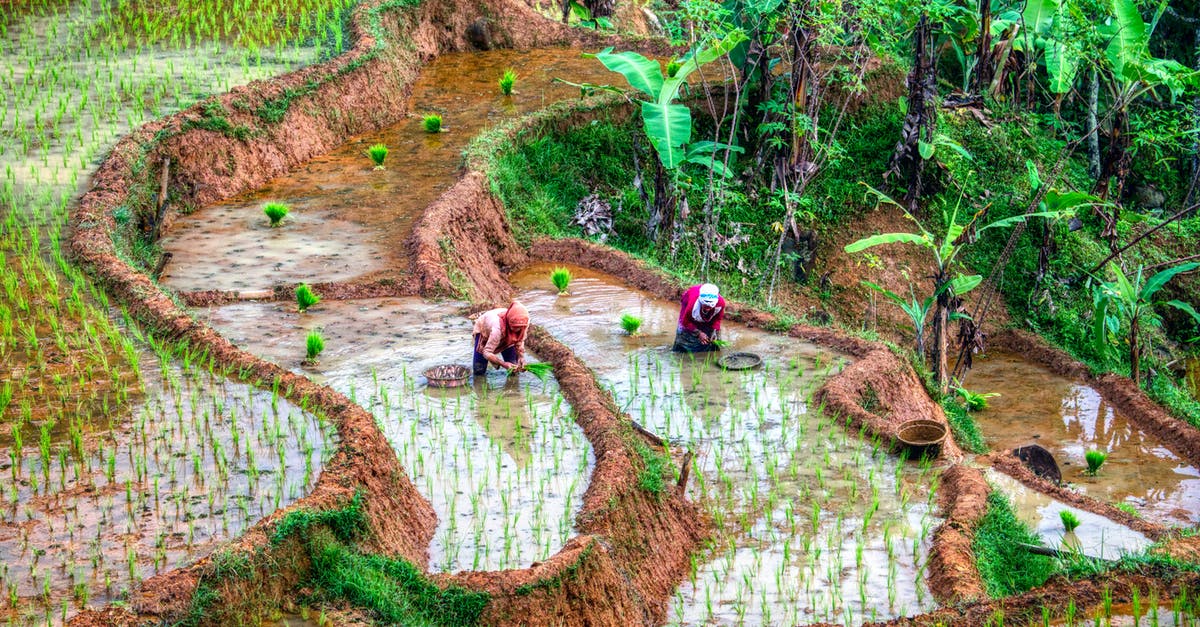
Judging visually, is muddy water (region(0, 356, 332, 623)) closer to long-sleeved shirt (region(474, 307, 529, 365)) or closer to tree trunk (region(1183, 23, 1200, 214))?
long-sleeved shirt (region(474, 307, 529, 365))

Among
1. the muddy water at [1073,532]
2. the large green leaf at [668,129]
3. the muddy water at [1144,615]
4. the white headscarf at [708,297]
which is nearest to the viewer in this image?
the muddy water at [1144,615]

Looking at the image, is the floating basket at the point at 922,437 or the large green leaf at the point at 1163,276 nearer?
the floating basket at the point at 922,437

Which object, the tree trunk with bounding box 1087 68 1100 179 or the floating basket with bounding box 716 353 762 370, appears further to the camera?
the tree trunk with bounding box 1087 68 1100 179

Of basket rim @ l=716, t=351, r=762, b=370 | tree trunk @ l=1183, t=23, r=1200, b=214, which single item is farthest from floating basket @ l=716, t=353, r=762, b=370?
tree trunk @ l=1183, t=23, r=1200, b=214

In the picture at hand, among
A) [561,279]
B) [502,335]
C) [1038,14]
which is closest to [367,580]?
[502,335]

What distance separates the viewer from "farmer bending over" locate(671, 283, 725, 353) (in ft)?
30.4

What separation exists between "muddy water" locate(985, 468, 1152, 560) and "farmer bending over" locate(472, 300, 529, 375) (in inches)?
139

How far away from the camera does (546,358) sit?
9086 millimetres

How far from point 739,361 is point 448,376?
2.38 m

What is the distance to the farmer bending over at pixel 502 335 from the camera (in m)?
8.37

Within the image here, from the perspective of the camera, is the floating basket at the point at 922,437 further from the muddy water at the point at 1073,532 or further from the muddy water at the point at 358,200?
the muddy water at the point at 358,200

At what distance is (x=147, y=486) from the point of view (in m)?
6.56

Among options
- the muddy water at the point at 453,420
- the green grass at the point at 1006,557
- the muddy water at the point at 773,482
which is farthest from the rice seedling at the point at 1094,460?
the muddy water at the point at 453,420

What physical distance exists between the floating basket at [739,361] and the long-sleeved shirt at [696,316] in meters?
0.27
